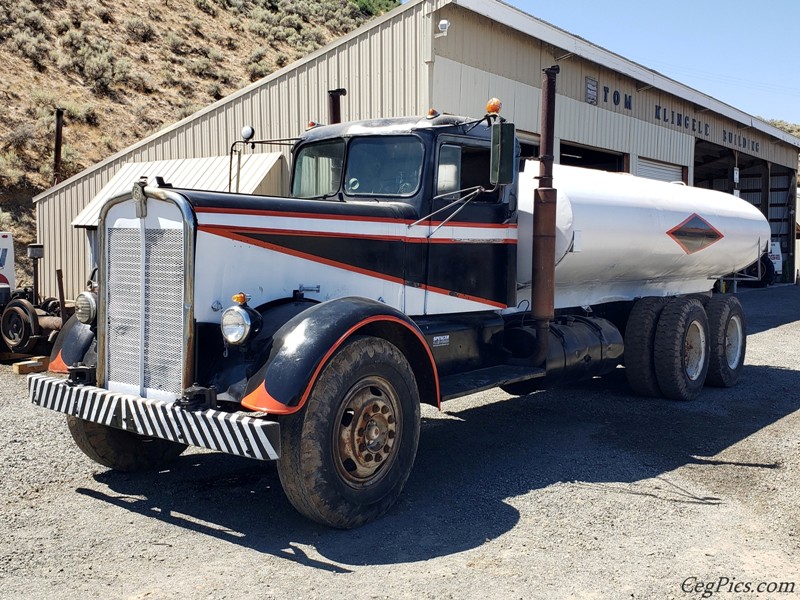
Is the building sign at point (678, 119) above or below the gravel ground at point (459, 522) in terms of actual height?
above

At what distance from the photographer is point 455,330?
Result: 22.2ft

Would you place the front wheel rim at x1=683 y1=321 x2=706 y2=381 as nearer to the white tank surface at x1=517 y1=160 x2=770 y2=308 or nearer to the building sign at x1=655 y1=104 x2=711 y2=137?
the white tank surface at x1=517 y1=160 x2=770 y2=308

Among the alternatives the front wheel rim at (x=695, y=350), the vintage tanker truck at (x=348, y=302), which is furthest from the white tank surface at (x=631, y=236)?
the front wheel rim at (x=695, y=350)

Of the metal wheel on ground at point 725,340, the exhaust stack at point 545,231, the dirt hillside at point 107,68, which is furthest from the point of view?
the dirt hillside at point 107,68

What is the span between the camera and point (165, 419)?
15.9ft

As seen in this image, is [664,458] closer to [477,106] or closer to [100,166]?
[477,106]

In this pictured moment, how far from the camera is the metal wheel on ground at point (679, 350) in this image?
9.00 meters

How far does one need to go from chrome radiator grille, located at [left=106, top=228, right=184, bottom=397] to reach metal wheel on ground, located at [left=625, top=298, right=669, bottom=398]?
561 centimetres

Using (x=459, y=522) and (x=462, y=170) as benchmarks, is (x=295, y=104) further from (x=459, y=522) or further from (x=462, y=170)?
(x=459, y=522)

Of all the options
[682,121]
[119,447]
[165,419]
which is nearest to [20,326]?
A: [119,447]

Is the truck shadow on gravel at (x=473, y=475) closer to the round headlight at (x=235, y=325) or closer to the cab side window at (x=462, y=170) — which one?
the round headlight at (x=235, y=325)

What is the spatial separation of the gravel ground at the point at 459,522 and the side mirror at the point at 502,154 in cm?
223

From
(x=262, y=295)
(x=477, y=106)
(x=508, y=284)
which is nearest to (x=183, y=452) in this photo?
(x=262, y=295)

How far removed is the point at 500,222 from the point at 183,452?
330cm
